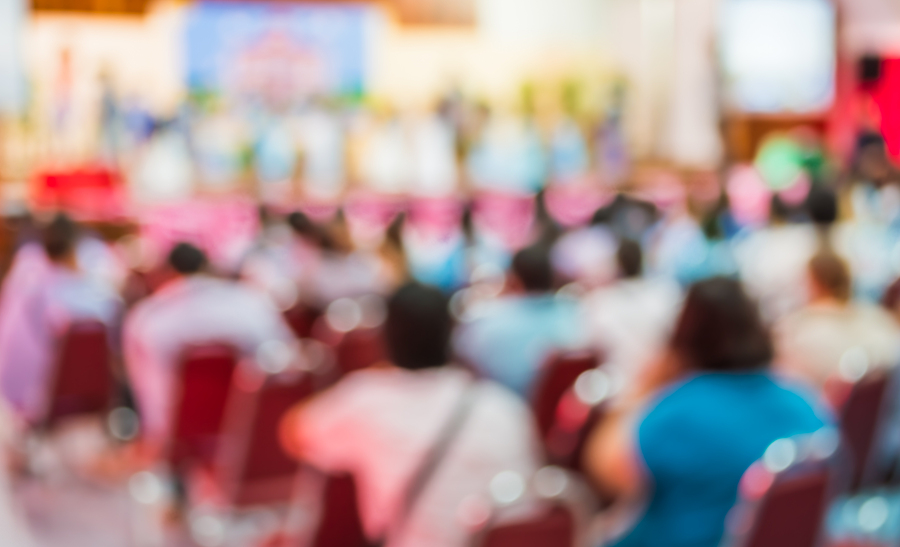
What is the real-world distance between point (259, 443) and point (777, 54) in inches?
371

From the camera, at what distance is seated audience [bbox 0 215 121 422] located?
176 inches

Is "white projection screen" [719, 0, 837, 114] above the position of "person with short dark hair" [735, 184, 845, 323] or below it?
above

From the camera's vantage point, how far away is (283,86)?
40.2ft

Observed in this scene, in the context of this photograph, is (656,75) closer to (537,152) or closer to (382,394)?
(537,152)

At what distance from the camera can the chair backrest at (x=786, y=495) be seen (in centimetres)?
195

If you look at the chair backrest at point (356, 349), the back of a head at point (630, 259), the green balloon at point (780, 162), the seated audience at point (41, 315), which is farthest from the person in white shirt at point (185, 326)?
the green balloon at point (780, 162)

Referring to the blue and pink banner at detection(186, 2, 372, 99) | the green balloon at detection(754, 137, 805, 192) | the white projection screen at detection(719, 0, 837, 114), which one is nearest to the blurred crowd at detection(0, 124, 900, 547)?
the green balloon at detection(754, 137, 805, 192)

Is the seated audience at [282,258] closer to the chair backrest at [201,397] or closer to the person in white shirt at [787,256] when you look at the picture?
the chair backrest at [201,397]

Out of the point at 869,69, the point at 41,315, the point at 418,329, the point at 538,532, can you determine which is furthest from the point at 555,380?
the point at 869,69

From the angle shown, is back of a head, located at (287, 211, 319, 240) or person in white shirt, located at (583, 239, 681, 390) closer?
person in white shirt, located at (583, 239, 681, 390)

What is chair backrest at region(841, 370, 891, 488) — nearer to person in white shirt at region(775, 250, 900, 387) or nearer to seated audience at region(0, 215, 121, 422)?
person in white shirt at region(775, 250, 900, 387)

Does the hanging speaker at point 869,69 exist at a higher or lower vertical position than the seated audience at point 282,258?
higher

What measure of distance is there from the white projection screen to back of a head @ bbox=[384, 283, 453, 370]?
9615 mm

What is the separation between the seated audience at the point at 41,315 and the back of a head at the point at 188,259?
1.70ft
